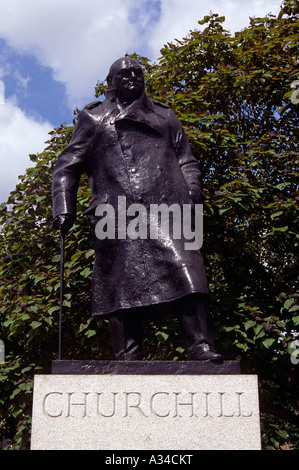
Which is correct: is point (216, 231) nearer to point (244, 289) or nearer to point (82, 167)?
point (244, 289)

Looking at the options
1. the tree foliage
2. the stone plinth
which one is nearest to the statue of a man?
the stone plinth

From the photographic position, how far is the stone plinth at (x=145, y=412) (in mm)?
3611

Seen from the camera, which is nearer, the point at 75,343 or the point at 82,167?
the point at 82,167

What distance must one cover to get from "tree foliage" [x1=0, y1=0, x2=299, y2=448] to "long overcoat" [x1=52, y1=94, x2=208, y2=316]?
2.67m

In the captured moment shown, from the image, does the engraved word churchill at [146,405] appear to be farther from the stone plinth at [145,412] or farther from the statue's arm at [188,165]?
the statue's arm at [188,165]

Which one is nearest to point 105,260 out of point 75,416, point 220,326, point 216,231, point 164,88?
point 75,416

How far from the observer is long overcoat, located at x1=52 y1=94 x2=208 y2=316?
4.30 meters

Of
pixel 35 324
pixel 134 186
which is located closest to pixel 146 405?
pixel 134 186

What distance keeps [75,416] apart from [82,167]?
2186 mm

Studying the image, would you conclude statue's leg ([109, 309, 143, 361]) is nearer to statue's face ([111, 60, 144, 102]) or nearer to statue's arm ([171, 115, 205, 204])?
statue's arm ([171, 115, 205, 204])

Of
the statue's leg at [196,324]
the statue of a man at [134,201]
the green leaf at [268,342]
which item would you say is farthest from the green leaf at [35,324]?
the statue's leg at [196,324]

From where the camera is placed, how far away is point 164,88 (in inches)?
384

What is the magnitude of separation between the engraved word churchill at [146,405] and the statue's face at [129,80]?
2.61 metres

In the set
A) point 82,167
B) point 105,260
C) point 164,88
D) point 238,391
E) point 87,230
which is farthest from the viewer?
point 164,88
